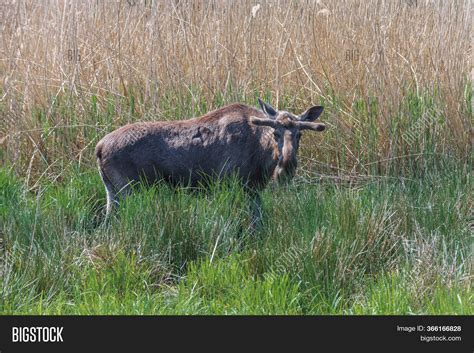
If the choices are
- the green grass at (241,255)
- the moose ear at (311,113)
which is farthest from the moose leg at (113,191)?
the moose ear at (311,113)

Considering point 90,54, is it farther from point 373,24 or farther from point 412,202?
point 412,202

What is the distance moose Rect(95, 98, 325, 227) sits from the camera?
19.2 feet

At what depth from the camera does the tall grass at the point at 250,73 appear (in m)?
6.84

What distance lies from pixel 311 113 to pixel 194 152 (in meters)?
0.86

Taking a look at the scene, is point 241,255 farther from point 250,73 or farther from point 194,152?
point 250,73

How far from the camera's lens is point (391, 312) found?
416 cm

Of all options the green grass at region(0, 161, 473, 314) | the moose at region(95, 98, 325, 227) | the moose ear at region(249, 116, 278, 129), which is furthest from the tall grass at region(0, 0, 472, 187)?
the moose ear at region(249, 116, 278, 129)

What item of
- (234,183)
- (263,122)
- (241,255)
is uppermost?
(263,122)

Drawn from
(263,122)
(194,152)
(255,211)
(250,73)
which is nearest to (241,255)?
(255,211)

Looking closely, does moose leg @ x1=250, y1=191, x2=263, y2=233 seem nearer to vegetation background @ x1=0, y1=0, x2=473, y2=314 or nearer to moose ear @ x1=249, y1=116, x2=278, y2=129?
vegetation background @ x1=0, y1=0, x2=473, y2=314

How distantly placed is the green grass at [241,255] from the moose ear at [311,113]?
47 centimetres

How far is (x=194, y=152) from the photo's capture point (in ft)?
19.6

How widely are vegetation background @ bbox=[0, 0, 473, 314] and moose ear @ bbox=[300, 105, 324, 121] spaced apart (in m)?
0.49
